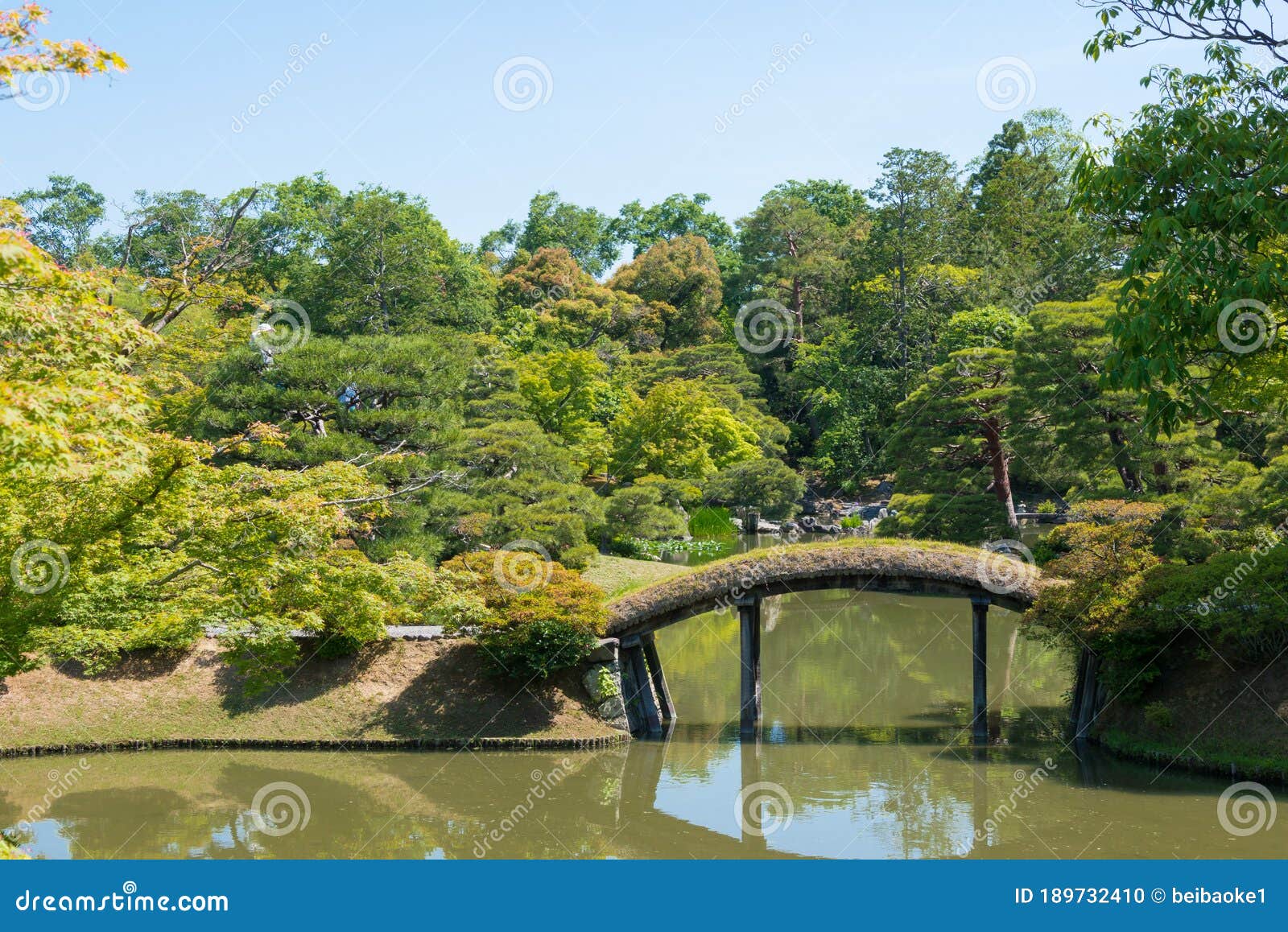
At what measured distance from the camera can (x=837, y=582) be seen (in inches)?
671

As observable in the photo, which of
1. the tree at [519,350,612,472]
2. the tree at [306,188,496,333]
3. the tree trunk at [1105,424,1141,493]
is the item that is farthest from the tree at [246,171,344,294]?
the tree trunk at [1105,424,1141,493]

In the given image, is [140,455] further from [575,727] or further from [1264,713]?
[1264,713]

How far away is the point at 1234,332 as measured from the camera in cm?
1179

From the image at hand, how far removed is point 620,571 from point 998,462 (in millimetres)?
9912

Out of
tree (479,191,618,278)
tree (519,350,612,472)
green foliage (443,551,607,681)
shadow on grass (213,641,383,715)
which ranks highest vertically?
tree (479,191,618,278)

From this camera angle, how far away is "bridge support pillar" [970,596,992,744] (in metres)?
16.9

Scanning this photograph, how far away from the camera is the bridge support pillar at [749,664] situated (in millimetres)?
17375

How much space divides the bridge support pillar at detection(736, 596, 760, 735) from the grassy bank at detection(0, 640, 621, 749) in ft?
6.78

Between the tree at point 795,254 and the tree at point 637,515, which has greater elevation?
the tree at point 795,254

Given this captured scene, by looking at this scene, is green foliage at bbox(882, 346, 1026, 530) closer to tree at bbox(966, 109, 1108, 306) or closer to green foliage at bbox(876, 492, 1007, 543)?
green foliage at bbox(876, 492, 1007, 543)

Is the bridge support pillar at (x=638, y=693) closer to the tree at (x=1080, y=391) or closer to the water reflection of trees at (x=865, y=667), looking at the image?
the water reflection of trees at (x=865, y=667)

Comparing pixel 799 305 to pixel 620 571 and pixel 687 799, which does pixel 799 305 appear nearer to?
pixel 620 571

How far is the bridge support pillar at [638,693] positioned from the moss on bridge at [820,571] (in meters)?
0.59

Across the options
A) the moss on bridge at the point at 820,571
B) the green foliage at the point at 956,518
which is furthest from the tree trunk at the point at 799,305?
the moss on bridge at the point at 820,571
